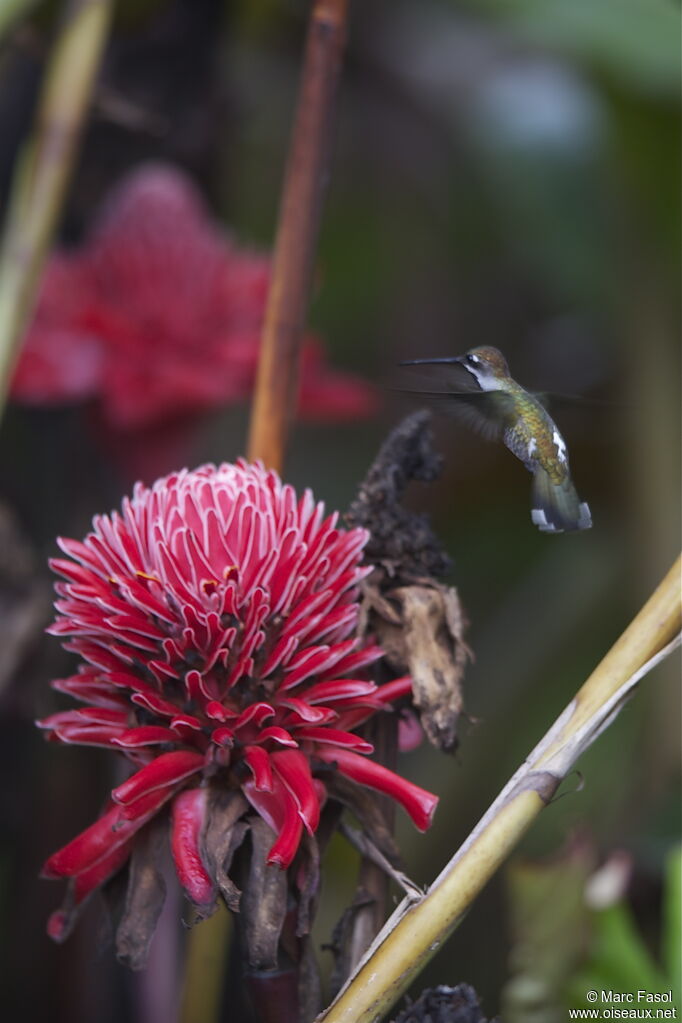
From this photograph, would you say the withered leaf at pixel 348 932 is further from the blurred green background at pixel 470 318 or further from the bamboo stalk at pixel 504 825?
the blurred green background at pixel 470 318

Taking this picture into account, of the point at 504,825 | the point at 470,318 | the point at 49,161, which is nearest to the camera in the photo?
the point at 504,825

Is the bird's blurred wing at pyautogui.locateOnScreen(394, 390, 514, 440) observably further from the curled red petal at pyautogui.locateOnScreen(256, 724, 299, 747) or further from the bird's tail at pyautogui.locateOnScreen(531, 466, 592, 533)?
the curled red petal at pyautogui.locateOnScreen(256, 724, 299, 747)

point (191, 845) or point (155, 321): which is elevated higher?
point (155, 321)

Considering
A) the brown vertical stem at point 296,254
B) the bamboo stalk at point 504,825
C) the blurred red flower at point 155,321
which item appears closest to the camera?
the bamboo stalk at point 504,825

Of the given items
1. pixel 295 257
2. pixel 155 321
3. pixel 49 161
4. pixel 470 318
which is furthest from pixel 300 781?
pixel 470 318

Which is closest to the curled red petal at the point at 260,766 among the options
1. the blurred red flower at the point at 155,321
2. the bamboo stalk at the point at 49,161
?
the bamboo stalk at the point at 49,161

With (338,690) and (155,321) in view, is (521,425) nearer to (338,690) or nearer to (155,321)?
(338,690)
